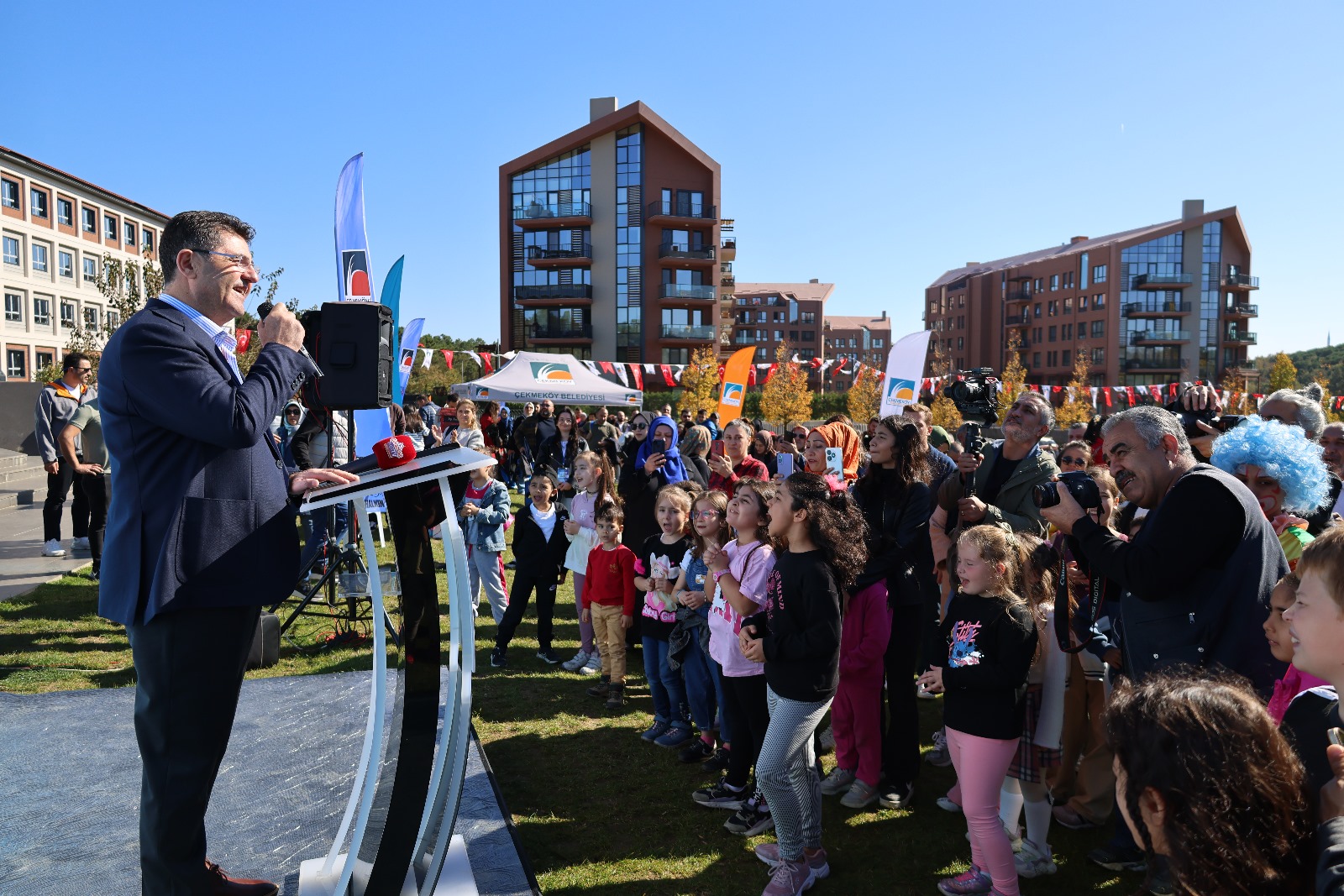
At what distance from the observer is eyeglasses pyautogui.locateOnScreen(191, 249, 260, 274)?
2584mm

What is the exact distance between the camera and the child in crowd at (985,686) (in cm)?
336

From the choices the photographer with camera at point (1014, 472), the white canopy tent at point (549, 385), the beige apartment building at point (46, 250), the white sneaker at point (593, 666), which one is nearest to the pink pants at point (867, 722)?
the photographer with camera at point (1014, 472)

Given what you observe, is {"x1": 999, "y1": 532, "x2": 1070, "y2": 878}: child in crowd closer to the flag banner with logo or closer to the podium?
the podium

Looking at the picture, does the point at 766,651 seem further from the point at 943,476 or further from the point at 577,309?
the point at 577,309

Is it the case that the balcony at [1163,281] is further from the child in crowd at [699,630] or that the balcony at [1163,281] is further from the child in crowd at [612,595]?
the child in crowd at [699,630]

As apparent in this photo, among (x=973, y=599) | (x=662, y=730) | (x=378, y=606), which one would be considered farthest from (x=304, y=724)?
(x=973, y=599)

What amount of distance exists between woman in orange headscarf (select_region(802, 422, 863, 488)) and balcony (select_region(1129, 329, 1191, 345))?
69.0 metres

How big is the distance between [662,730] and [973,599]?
2446mm

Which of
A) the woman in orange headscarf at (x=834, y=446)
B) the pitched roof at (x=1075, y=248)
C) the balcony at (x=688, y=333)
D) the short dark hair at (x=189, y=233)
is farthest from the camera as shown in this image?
the pitched roof at (x=1075, y=248)

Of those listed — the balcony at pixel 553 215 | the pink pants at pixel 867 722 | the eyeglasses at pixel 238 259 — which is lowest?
the pink pants at pixel 867 722

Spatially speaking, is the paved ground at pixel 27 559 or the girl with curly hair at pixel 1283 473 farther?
the paved ground at pixel 27 559

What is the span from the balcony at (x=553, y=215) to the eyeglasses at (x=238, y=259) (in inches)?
2009

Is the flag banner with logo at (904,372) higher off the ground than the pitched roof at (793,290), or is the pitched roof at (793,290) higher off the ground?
the pitched roof at (793,290)

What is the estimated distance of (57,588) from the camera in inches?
345
